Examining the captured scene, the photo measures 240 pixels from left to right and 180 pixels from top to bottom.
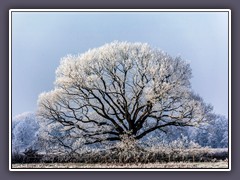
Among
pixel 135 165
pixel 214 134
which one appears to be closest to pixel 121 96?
pixel 135 165

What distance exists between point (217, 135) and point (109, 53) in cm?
88

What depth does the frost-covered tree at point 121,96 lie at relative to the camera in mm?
2887

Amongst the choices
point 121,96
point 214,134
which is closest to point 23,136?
point 121,96

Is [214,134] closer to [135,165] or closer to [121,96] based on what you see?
[135,165]

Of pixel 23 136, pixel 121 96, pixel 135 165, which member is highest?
→ pixel 121 96

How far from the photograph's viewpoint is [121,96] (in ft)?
9.52

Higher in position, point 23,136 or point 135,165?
point 23,136

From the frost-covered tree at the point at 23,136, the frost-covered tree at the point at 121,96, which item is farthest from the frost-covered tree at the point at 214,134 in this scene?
the frost-covered tree at the point at 23,136

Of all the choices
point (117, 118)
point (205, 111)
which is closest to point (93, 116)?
point (117, 118)

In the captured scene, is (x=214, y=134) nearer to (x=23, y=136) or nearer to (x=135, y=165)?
(x=135, y=165)

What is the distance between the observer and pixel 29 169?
289 cm

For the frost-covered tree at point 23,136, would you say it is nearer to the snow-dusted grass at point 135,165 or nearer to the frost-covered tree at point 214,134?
the snow-dusted grass at point 135,165

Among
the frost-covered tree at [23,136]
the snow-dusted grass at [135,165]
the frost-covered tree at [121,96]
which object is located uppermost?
the frost-covered tree at [121,96]
